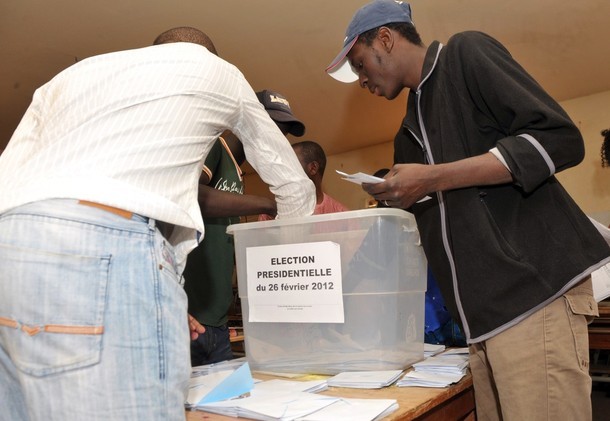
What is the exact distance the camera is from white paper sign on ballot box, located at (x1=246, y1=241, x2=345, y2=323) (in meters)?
1.29

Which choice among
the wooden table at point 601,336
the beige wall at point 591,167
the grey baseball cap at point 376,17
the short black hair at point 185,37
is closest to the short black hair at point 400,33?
the grey baseball cap at point 376,17

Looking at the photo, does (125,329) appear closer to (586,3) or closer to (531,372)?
(531,372)

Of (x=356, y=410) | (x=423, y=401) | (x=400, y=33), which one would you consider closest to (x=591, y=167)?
(x=400, y=33)

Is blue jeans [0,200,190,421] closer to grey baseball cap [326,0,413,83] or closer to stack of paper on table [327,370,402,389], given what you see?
stack of paper on table [327,370,402,389]

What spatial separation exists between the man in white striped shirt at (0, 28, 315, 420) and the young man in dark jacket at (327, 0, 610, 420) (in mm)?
512

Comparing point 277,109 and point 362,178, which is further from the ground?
point 277,109

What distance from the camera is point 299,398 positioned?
41.2 inches

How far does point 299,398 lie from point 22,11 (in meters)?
3.09

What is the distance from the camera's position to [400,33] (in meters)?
1.38

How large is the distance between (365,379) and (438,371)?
21cm

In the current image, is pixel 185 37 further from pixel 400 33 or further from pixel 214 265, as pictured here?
pixel 214 265

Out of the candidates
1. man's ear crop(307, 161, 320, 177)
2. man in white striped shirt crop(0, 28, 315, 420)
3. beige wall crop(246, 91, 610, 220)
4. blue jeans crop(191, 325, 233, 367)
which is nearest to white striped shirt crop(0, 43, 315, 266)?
man in white striped shirt crop(0, 28, 315, 420)

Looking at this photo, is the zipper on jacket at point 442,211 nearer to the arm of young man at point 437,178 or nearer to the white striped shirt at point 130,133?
the arm of young man at point 437,178

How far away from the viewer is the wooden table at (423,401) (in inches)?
38.9
